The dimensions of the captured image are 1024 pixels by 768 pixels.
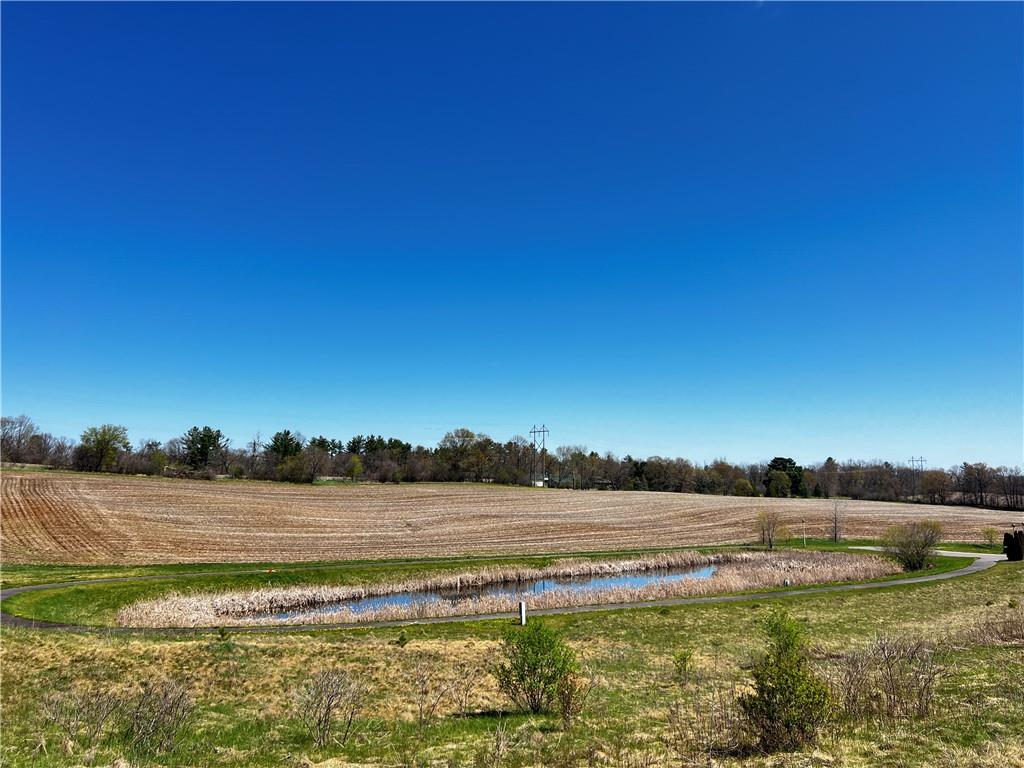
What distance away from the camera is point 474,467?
12912 cm

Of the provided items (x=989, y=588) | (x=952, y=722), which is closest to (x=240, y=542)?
(x=952, y=722)

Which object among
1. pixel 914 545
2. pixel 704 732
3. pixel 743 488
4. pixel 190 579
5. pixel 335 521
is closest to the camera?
pixel 704 732

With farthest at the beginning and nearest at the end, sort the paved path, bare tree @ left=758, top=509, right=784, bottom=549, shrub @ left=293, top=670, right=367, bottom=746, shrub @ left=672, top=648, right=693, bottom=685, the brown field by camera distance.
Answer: bare tree @ left=758, top=509, right=784, bottom=549, the brown field, the paved path, shrub @ left=672, top=648, right=693, bottom=685, shrub @ left=293, top=670, right=367, bottom=746

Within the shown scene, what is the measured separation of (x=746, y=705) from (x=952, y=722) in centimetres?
367

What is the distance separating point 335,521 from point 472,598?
34.5 metres

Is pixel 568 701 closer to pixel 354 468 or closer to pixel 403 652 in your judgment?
pixel 403 652

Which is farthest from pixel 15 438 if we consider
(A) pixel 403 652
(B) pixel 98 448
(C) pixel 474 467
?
(A) pixel 403 652

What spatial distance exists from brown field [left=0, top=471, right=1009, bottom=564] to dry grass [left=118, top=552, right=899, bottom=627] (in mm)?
8149

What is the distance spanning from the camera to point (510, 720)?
13477 millimetres

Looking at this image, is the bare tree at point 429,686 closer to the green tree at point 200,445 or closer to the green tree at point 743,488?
the green tree at point 200,445

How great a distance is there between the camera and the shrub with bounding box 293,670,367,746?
12055mm

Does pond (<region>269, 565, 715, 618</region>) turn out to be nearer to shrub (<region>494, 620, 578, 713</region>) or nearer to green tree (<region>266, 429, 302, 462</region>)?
shrub (<region>494, 620, 578, 713</region>)

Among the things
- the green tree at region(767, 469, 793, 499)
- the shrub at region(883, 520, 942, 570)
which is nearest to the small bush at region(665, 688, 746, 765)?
the shrub at region(883, 520, 942, 570)

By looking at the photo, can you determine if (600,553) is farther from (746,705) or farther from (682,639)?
(746,705)
